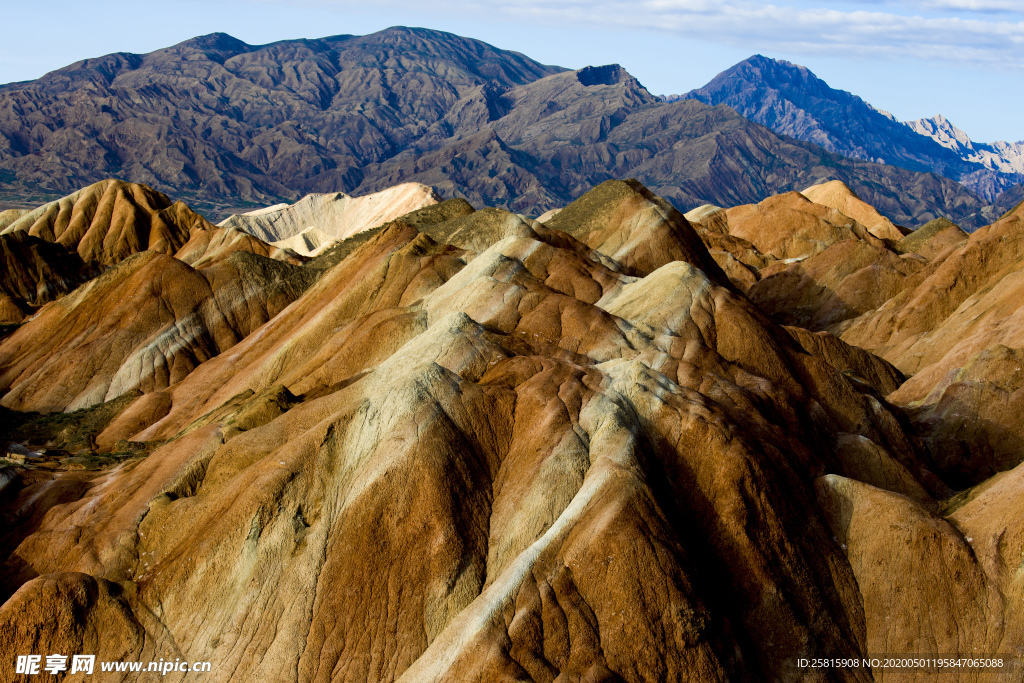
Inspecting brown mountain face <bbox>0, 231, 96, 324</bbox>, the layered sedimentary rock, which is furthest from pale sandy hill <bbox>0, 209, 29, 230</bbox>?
the layered sedimentary rock

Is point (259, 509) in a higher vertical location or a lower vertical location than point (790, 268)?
higher

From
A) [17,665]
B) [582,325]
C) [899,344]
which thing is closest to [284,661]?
[17,665]

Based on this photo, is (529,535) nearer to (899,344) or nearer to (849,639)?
(849,639)

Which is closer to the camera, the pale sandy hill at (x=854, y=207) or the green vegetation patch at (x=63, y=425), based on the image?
the green vegetation patch at (x=63, y=425)

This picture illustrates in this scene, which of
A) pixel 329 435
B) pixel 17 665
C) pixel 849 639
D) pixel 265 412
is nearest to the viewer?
pixel 17 665

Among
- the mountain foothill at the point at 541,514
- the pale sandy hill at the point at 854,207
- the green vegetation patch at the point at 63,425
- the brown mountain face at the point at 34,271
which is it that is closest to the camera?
the mountain foothill at the point at 541,514

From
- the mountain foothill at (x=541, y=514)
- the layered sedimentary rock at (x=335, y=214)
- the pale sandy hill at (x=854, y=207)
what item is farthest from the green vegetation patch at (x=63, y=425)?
the pale sandy hill at (x=854, y=207)

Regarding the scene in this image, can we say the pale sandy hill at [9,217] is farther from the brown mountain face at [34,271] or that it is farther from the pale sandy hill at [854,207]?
the pale sandy hill at [854,207]
